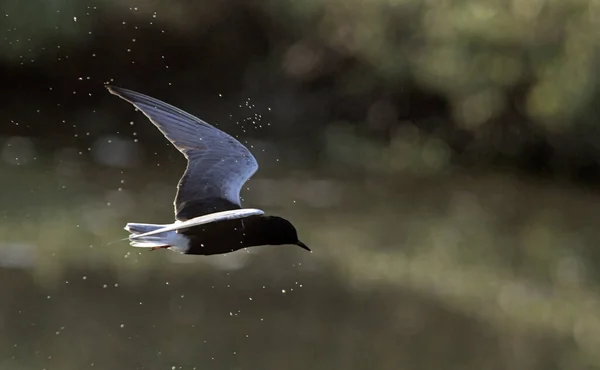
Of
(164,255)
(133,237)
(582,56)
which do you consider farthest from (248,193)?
(133,237)

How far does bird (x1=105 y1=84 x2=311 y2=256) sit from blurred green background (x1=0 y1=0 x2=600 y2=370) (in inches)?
78.8

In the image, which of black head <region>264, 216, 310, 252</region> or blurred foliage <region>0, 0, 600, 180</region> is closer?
black head <region>264, 216, 310, 252</region>

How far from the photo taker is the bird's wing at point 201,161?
439 centimetres

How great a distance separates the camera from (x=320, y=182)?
10.8m

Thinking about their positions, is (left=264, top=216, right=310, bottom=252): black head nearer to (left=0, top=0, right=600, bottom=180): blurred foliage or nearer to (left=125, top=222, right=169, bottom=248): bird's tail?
(left=125, top=222, right=169, bottom=248): bird's tail

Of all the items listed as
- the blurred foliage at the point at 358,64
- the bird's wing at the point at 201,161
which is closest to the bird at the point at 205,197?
the bird's wing at the point at 201,161

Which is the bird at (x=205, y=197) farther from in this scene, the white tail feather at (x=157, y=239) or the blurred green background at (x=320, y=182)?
the blurred green background at (x=320, y=182)

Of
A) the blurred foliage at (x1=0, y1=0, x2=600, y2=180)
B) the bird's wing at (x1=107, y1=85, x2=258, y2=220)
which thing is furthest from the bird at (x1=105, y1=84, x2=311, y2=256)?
the blurred foliage at (x1=0, y1=0, x2=600, y2=180)

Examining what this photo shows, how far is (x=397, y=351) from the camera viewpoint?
22.0 feet

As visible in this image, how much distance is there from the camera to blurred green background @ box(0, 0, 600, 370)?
6805 mm

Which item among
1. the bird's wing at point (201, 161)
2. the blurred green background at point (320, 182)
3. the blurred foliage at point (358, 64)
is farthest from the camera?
the blurred foliage at point (358, 64)

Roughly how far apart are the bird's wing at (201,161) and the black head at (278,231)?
0.62 ft

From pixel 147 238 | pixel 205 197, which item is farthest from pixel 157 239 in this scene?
pixel 205 197

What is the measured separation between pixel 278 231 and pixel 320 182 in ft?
21.2
